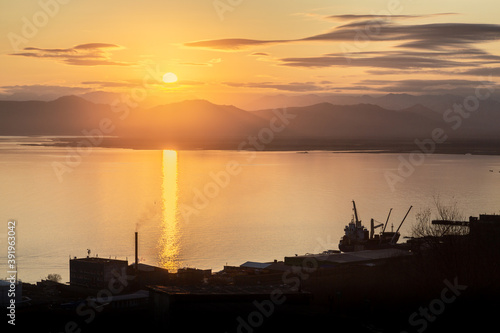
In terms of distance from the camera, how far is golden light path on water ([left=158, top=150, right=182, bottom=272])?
23888 millimetres

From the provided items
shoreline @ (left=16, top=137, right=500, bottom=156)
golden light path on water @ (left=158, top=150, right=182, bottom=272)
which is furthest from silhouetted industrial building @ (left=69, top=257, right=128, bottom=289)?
shoreline @ (left=16, top=137, right=500, bottom=156)

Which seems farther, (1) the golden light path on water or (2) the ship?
(2) the ship

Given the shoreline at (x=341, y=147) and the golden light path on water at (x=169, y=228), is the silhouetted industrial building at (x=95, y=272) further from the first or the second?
the shoreline at (x=341, y=147)

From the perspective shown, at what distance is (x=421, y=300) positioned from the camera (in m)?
13.8

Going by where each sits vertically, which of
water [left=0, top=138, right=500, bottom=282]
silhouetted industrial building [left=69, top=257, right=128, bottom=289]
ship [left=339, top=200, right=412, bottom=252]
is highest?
water [left=0, top=138, right=500, bottom=282]

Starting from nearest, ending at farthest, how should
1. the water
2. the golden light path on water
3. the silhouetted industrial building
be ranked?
the silhouetted industrial building, the golden light path on water, the water

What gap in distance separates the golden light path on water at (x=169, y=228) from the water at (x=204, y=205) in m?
0.06

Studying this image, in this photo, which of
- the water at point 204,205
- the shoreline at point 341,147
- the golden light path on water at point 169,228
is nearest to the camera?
the golden light path on water at point 169,228

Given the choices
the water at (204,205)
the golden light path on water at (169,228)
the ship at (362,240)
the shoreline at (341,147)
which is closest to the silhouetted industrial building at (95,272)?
the water at (204,205)

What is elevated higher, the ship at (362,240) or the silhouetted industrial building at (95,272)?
the ship at (362,240)

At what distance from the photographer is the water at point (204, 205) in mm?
25422

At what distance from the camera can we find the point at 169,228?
30297 mm

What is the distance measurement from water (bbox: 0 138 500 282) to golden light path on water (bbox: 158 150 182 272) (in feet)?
0.18

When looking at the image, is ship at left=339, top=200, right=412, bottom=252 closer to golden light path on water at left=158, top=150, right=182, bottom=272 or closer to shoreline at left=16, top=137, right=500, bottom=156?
golden light path on water at left=158, top=150, right=182, bottom=272
